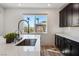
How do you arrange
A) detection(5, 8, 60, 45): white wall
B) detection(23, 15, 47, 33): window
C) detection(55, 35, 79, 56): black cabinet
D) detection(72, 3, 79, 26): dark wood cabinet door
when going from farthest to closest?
detection(23, 15, 47, 33): window, detection(5, 8, 60, 45): white wall, detection(72, 3, 79, 26): dark wood cabinet door, detection(55, 35, 79, 56): black cabinet

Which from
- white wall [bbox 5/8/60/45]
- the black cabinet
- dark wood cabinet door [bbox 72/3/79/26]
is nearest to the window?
white wall [bbox 5/8/60/45]

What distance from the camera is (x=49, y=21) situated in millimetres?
7668

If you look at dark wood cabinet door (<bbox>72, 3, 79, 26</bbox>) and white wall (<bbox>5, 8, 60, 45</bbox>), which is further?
white wall (<bbox>5, 8, 60, 45</bbox>)

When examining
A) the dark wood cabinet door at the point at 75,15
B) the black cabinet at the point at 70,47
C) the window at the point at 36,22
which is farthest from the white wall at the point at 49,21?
the dark wood cabinet door at the point at 75,15

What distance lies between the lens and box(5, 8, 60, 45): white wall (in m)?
7.48

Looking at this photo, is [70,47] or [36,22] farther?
[36,22]

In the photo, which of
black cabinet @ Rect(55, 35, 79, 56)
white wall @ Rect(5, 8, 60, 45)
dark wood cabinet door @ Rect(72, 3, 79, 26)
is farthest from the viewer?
white wall @ Rect(5, 8, 60, 45)

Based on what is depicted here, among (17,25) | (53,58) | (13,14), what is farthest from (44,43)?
(53,58)

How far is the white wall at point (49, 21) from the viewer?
7.48 meters

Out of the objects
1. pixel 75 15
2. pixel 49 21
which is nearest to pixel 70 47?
pixel 75 15

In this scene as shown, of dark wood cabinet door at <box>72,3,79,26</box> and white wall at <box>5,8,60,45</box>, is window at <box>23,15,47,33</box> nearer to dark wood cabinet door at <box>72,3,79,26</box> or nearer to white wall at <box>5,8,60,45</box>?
white wall at <box>5,8,60,45</box>

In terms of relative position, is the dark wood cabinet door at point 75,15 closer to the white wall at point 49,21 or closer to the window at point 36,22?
the white wall at point 49,21

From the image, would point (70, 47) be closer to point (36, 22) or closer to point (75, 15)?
point (75, 15)

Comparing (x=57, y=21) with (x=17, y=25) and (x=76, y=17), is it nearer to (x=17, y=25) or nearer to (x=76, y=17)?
(x=17, y=25)
